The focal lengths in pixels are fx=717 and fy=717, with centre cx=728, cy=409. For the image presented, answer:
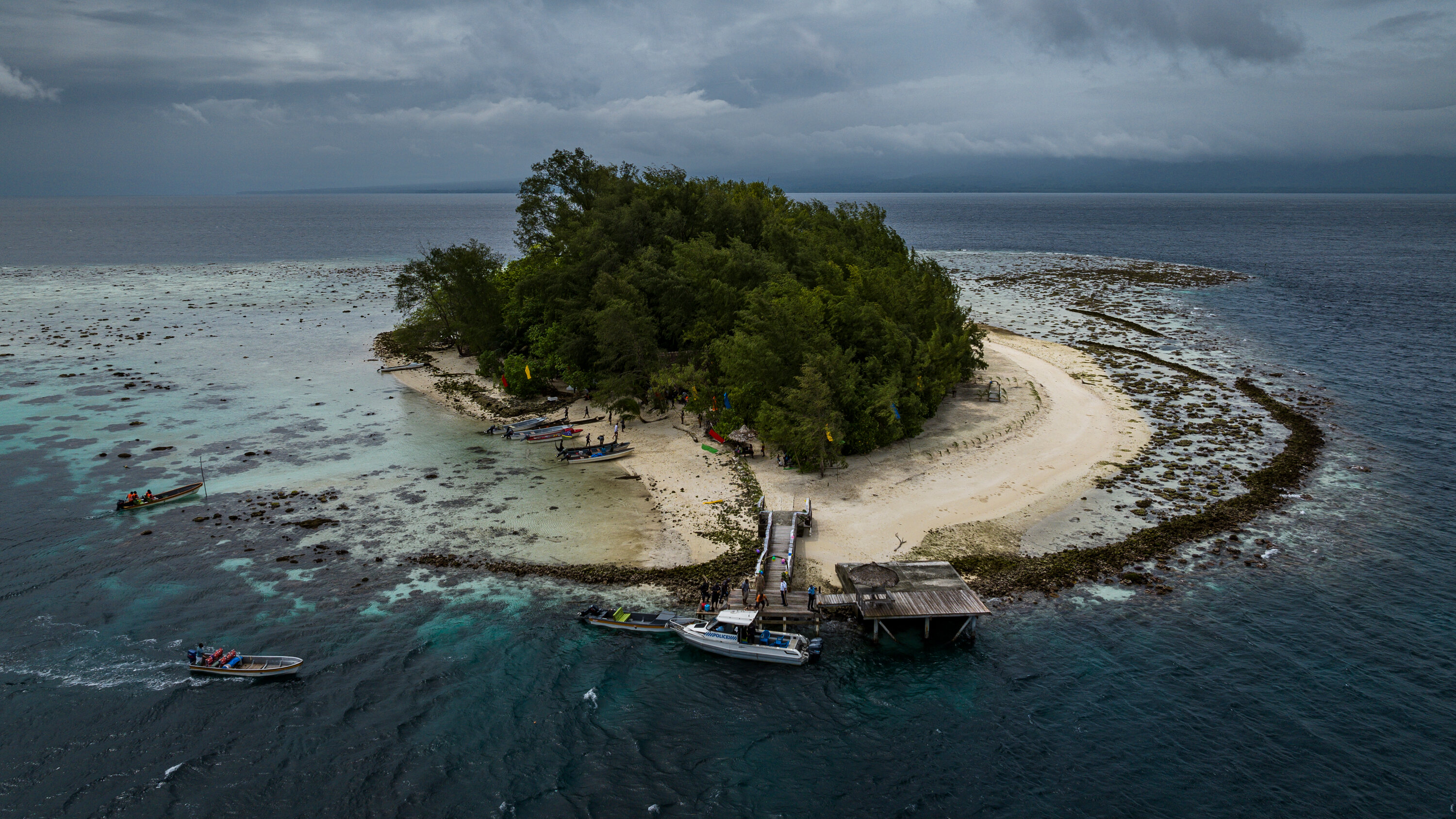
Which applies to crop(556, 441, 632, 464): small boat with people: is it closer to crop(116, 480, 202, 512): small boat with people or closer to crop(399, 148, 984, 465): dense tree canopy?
crop(399, 148, 984, 465): dense tree canopy

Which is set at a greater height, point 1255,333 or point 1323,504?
point 1255,333

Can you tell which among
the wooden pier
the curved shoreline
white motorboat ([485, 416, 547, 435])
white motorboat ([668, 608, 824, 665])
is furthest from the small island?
white motorboat ([668, 608, 824, 665])

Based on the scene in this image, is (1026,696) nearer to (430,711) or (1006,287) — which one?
(430,711)

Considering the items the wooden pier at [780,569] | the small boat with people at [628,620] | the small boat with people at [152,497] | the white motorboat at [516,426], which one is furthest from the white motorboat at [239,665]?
the white motorboat at [516,426]

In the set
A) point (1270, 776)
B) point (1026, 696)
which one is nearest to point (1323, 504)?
point (1270, 776)

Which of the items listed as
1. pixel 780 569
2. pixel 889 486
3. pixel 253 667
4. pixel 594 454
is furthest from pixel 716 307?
pixel 253 667

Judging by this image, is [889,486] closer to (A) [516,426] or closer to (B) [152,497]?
(A) [516,426]

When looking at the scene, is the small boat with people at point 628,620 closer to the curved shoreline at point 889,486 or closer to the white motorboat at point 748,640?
the white motorboat at point 748,640
